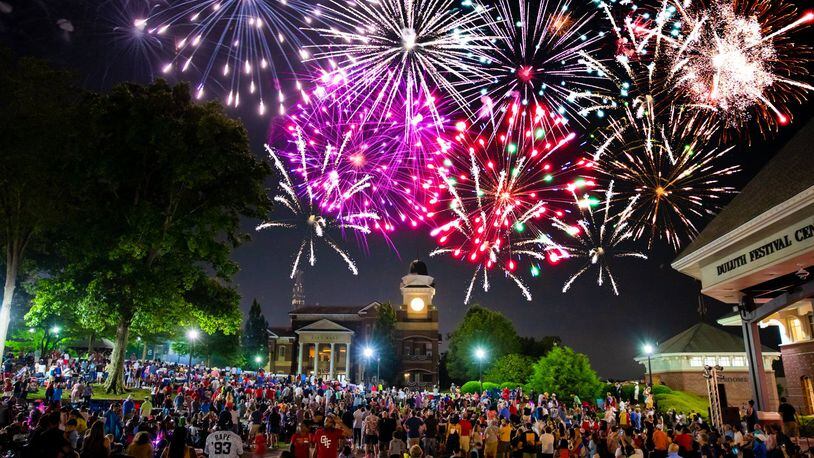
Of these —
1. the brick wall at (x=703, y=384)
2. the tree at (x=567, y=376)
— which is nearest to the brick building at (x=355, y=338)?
the brick wall at (x=703, y=384)

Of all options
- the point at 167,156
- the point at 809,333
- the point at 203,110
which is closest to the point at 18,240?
the point at 167,156

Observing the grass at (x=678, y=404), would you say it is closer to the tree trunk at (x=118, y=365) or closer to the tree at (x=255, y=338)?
the tree trunk at (x=118, y=365)

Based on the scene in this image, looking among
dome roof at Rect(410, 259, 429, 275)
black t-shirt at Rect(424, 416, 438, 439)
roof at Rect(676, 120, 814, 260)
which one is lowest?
black t-shirt at Rect(424, 416, 438, 439)

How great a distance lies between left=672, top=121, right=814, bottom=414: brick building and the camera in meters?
14.3

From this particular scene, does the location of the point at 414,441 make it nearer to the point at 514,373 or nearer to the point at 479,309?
the point at 514,373

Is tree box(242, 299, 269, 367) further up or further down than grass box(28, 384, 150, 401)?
further up

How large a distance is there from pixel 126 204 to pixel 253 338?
68384 mm

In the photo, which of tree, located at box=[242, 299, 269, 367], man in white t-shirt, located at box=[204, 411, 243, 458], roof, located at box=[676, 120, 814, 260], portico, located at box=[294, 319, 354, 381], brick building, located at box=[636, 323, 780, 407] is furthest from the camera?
tree, located at box=[242, 299, 269, 367]

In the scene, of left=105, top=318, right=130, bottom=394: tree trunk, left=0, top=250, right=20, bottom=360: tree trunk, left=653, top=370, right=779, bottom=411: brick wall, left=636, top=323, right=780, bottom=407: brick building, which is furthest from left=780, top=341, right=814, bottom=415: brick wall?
left=0, top=250, right=20, bottom=360: tree trunk

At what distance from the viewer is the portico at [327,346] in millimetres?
78000

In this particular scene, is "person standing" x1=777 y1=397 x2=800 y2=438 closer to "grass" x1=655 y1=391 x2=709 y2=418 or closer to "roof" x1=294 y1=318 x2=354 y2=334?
"grass" x1=655 y1=391 x2=709 y2=418

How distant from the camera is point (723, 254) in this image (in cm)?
1816

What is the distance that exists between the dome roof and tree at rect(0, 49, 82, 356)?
2409 inches

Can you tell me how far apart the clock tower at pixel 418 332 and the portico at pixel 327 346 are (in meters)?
8.27
